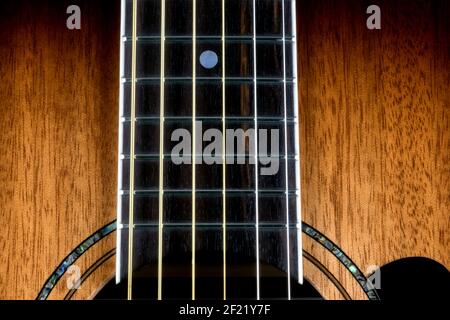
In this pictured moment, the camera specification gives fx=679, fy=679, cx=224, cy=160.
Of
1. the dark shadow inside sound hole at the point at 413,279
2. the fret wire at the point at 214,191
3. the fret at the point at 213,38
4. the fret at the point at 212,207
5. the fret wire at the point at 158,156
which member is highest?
the fret at the point at 213,38

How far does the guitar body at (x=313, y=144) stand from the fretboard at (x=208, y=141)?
56mm

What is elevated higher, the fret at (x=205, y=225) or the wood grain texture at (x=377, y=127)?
the wood grain texture at (x=377, y=127)

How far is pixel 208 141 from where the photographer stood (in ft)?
3.72

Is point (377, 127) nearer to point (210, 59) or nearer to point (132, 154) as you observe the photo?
point (210, 59)

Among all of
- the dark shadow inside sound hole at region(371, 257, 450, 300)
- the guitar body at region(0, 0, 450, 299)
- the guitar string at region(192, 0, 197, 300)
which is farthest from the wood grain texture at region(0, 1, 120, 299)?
the dark shadow inside sound hole at region(371, 257, 450, 300)

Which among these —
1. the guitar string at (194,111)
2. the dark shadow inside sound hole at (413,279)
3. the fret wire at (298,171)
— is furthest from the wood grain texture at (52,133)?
the dark shadow inside sound hole at (413,279)

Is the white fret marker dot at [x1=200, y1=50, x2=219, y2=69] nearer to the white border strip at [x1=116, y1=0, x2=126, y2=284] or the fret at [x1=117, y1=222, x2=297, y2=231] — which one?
the white border strip at [x1=116, y1=0, x2=126, y2=284]

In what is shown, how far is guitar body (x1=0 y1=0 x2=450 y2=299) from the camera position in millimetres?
1159

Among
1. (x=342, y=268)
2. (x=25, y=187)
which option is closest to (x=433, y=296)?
(x=342, y=268)

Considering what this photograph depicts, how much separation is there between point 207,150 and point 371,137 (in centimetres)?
30

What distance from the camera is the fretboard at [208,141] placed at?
111 centimetres

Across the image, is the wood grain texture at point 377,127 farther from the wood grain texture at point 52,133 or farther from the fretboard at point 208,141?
the wood grain texture at point 52,133

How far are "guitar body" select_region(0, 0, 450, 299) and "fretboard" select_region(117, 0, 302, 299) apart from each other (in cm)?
6
